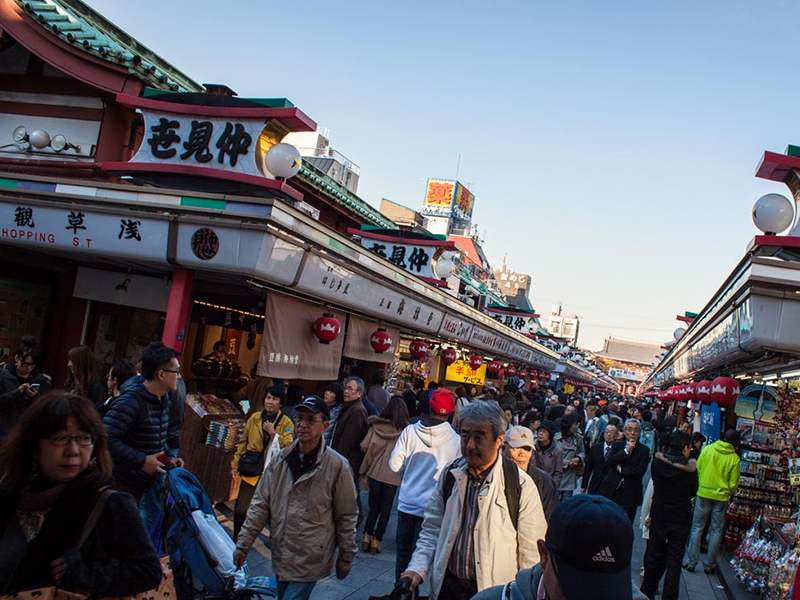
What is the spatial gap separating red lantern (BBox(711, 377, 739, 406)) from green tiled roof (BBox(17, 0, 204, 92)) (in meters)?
10.5

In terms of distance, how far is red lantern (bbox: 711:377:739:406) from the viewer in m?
11.7

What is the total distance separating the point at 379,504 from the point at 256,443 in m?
1.82

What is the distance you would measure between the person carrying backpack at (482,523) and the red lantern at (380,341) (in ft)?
32.1

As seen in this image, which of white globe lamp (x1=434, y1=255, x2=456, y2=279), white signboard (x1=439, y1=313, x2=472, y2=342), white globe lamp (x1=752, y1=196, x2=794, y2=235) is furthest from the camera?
white signboard (x1=439, y1=313, x2=472, y2=342)

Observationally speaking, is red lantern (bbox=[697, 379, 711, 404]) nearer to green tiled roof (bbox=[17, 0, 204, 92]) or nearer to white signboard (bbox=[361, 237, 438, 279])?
white signboard (bbox=[361, 237, 438, 279])

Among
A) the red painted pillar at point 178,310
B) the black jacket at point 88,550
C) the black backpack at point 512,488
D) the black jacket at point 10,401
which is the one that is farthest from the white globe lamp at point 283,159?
the black jacket at point 88,550

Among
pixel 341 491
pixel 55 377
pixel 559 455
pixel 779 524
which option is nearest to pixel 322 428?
pixel 341 491

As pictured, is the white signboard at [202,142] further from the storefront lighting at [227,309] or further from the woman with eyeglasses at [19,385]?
the storefront lighting at [227,309]

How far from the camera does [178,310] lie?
8.92 m

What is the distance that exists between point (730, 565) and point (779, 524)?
1.61 meters

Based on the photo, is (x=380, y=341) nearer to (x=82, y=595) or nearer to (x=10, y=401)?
(x=10, y=401)

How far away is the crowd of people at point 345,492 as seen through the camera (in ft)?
9.35

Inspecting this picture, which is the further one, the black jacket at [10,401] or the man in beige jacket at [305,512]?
the black jacket at [10,401]

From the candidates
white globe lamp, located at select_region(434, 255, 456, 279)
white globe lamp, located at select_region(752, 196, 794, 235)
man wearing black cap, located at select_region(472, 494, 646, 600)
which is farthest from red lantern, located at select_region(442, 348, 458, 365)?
man wearing black cap, located at select_region(472, 494, 646, 600)
